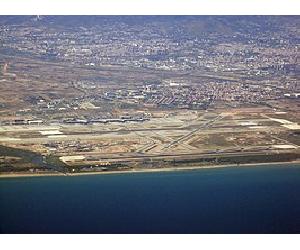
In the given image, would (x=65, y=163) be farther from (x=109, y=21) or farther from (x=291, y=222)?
(x=109, y=21)

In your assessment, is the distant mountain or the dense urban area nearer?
the dense urban area

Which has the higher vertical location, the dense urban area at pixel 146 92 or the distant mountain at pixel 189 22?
the distant mountain at pixel 189 22

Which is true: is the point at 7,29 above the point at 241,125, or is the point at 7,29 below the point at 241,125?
above

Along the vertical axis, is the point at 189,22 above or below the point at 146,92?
above

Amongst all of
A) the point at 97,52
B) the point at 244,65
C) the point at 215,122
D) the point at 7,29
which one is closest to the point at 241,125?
the point at 215,122

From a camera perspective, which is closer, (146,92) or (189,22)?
(146,92)

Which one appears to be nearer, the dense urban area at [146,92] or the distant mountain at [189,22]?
the dense urban area at [146,92]

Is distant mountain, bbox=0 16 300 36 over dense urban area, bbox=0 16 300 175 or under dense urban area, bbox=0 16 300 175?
over
